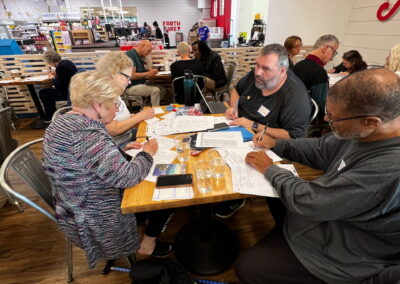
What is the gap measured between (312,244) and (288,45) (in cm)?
315

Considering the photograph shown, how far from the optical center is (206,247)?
1.59 m

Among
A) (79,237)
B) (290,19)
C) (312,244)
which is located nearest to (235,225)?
(312,244)

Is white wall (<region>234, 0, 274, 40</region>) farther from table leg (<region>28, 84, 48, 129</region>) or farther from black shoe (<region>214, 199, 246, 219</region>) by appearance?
black shoe (<region>214, 199, 246, 219</region>)

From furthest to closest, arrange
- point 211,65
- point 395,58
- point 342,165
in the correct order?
1. point 211,65
2. point 395,58
3. point 342,165

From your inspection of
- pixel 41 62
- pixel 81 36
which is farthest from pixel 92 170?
pixel 81 36

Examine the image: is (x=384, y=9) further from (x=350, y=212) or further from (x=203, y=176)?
(x=203, y=176)

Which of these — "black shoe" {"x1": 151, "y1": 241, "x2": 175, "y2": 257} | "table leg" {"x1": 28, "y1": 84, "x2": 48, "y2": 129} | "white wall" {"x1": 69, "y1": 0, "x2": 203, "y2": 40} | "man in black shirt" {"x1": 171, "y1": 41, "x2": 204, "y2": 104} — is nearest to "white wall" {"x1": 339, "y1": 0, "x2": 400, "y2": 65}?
"man in black shirt" {"x1": 171, "y1": 41, "x2": 204, "y2": 104}

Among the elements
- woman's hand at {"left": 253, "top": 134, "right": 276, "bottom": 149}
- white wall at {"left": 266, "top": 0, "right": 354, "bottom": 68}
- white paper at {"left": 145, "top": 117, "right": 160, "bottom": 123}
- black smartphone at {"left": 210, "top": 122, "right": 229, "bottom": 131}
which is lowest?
white paper at {"left": 145, "top": 117, "right": 160, "bottom": 123}

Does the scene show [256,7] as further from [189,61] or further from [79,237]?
[79,237]

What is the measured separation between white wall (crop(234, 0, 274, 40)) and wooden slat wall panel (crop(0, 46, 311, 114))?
3398mm

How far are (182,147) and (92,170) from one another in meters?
0.51

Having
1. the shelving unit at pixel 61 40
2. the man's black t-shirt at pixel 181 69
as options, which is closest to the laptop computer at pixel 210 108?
the man's black t-shirt at pixel 181 69

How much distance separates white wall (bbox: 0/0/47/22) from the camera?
30.0 feet

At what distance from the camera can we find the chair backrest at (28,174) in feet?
3.49
